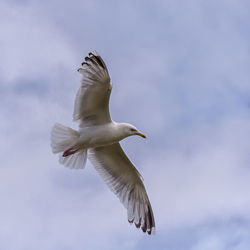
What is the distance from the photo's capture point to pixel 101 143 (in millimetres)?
11336

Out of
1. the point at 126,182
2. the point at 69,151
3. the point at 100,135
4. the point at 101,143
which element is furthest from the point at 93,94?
the point at 126,182

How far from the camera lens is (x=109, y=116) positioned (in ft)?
37.4

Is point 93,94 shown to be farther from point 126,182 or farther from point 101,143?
point 126,182

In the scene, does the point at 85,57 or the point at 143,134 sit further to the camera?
the point at 143,134

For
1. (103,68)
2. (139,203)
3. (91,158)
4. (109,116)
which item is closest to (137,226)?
(139,203)

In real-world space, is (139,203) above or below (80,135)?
below

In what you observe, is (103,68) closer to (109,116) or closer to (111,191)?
(109,116)

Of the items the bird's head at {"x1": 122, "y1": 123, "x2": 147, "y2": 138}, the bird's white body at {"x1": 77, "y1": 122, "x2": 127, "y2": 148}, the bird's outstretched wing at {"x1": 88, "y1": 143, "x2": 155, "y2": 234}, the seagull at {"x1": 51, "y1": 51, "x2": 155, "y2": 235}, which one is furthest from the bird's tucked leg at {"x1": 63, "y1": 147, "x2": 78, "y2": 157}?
the bird's head at {"x1": 122, "y1": 123, "x2": 147, "y2": 138}

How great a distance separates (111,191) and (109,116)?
6.03 ft

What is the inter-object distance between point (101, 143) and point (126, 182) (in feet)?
4.67

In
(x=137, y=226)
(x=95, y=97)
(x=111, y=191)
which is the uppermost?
(x=95, y=97)

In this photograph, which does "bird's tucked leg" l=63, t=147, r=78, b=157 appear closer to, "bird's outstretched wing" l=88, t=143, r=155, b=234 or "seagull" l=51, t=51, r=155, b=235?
"seagull" l=51, t=51, r=155, b=235

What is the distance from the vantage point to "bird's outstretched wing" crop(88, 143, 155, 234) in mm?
12195

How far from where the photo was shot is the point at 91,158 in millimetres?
12398
